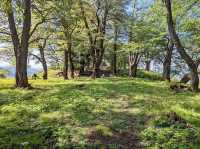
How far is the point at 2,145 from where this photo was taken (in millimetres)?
10914

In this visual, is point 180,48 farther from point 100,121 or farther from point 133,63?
point 133,63

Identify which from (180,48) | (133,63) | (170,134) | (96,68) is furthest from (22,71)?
(133,63)

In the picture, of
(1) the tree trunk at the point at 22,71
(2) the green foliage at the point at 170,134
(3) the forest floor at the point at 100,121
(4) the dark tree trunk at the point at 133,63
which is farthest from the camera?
(4) the dark tree trunk at the point at 133,63

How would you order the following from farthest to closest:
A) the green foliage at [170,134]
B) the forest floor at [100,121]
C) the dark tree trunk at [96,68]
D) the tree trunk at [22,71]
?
the dark tree trunk at [96,68]
the tree trunk at [22,71]
the forest floor at [100,121]
the green foliage at [170,134]

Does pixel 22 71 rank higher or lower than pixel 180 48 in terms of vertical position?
lower

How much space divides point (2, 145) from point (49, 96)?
7093mm

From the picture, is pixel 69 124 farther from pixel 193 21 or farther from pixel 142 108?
pixel 193 21

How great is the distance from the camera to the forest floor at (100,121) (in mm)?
11000

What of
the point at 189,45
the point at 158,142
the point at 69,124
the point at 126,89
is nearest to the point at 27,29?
the point at 126,89

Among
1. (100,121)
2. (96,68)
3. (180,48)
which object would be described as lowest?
(100,121)

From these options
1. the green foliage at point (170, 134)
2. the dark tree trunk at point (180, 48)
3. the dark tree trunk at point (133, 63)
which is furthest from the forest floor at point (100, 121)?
the dark tree trunk at point (133, 63)

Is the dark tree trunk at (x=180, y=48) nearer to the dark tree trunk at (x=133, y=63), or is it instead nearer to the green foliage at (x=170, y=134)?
the green foliage at (x=170, y=134)

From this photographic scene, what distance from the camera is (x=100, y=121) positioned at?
1296 centimetres

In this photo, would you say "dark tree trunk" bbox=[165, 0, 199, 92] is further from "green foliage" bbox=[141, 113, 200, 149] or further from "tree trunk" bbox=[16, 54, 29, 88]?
"tree trunk" bbox=[16, 54, 29, 88]
